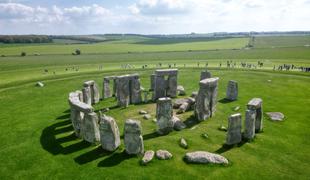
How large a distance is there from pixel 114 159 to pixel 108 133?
5.20 ft

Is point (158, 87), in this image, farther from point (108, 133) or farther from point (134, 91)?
point (108, 133)

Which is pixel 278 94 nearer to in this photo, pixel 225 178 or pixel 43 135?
pixel 225 178

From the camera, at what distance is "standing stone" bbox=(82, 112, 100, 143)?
17109 millimetres

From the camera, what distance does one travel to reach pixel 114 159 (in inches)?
610

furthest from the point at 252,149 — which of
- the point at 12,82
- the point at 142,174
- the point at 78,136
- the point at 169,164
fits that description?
the point at 12,82

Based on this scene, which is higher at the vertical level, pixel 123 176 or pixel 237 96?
pixel 237 96

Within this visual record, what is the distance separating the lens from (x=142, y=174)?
13977 mm

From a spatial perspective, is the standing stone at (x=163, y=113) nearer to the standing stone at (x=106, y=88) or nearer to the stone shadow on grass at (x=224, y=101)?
the stone shadow on grass at (x=224, y=101)

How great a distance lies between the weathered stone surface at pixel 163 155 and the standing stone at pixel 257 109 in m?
6.48

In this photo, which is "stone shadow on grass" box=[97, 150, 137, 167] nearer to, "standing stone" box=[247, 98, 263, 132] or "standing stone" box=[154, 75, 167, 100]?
"standing stone" box=[247, 98, 263, 132]

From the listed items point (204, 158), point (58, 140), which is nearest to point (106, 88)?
point (58, 140)

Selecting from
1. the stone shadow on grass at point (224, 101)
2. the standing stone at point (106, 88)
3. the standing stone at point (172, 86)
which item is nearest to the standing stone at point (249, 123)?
the stone shadow on grass at point (224, 101)

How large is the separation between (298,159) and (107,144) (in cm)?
1119

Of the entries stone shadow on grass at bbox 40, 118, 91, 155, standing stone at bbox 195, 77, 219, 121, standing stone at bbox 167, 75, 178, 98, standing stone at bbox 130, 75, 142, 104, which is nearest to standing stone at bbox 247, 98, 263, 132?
standing stone at bbox 195, 77, 219, 121
